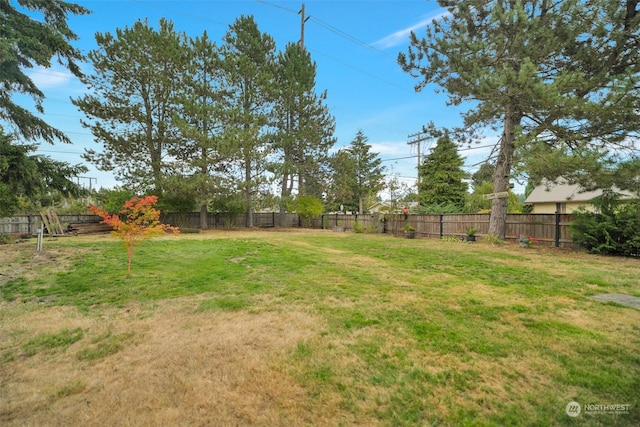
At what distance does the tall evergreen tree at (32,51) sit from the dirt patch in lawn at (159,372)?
8.06 meters

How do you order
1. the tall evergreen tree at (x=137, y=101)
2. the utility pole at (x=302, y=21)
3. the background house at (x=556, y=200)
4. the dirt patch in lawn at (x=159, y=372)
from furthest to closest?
the utility pole at (x=302, y=21)
the background house at (x=556, y=200)
the tall evergreen tree at (x=137, y=101)
the dirt patch in lawn at (x=159, y=372)

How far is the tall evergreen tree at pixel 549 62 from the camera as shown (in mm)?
7520

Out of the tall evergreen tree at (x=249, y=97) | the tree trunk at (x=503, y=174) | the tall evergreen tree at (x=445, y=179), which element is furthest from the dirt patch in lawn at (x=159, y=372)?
the tall evergreen tree at (x=445, y=179)

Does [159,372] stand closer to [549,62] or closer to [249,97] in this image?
[549,62]

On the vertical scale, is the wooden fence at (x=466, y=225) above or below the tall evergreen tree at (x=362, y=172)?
below

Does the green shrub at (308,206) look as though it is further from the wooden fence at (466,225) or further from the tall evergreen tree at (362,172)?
the tall evergreen tree at (362,172)

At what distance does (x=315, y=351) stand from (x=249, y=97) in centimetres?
1898

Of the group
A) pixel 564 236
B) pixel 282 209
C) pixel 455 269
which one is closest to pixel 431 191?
pixel 282 209

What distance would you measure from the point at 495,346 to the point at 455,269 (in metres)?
3.90

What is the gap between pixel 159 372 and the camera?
2297 mm

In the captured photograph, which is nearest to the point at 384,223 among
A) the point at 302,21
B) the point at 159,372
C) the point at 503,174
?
the point at 503,174

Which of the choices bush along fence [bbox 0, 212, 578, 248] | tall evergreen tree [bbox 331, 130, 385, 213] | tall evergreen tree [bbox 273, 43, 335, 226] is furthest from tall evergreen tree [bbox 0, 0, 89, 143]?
tall evergreen tree [bbox 331, 130, 385, 213]

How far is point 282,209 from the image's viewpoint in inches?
902

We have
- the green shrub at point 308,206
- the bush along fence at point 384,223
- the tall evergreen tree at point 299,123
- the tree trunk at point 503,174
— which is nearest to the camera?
the bush along fence at point 384,223
